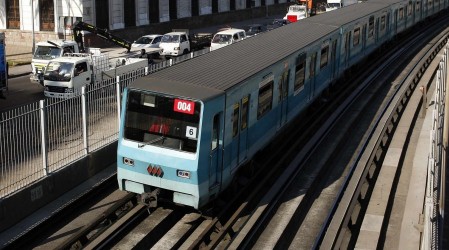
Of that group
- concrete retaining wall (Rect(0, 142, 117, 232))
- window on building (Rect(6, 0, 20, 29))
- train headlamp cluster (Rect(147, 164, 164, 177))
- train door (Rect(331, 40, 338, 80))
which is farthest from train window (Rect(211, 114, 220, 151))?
window on building (Rect(6, 0, 20, 29))

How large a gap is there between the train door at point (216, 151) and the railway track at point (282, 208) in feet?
3.44

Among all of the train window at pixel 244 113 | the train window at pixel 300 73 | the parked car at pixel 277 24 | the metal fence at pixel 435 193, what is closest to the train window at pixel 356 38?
the metal fence at pixel 435 193

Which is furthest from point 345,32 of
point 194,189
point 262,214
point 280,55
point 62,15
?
point 62,15

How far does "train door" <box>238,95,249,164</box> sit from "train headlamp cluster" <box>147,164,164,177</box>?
2216 millimetres

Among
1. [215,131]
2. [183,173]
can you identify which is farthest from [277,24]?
[183,173]

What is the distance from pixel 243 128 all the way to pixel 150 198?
2718mm

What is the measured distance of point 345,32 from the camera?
2691 cm

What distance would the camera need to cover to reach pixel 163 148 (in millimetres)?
13438

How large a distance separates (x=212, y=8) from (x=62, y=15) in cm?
1931

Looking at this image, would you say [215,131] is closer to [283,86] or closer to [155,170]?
[155,170]

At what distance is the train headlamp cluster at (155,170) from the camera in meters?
13.5

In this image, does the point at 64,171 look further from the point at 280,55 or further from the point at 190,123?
the point at 280,55

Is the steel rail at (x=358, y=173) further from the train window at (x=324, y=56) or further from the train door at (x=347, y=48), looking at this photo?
the train window at (x=324, y=56)

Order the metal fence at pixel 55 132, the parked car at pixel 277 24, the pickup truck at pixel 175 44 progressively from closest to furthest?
the metal fence at pixel 55 132, the pickup truck at pixel 175 44, the parked car at pixel 277 24
